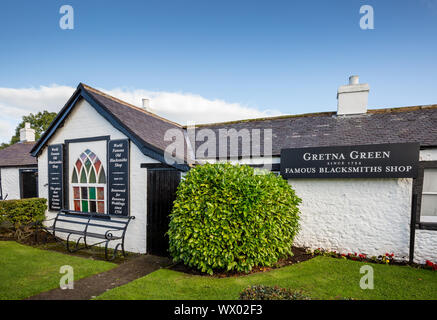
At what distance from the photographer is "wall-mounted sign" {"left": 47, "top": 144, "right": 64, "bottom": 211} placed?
8.49 meters

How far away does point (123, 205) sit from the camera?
712cm

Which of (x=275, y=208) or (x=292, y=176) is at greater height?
(x=292, y=176)

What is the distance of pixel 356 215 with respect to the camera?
6.80m

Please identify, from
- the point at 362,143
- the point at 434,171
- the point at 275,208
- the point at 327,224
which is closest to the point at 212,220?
the point at 275,208

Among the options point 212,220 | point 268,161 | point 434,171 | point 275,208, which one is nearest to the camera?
point 212,220

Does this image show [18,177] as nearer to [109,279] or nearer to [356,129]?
[109,279]

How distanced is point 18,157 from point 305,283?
19475 mm

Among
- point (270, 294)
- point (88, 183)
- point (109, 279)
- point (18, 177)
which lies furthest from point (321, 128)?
point (18, 177)

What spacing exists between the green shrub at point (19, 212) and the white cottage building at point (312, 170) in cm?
57

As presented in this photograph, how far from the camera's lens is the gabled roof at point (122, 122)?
6.62 m

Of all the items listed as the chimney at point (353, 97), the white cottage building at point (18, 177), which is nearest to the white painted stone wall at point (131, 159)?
the white cottage building at point (18, 177)
